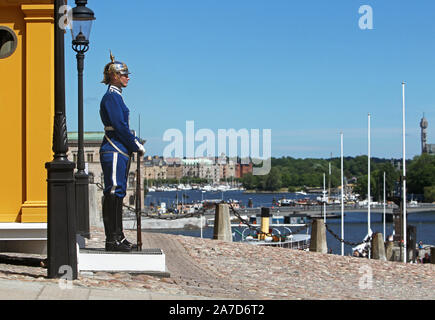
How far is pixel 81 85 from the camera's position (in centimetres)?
1648

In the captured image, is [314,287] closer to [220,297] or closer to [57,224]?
[220,297]

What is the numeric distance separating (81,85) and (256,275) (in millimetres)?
5625

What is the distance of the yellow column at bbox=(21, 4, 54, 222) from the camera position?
39.1ft

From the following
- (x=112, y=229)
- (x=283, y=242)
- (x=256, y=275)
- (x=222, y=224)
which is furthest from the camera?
(x=283, y=242)

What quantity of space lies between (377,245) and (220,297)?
16.8m

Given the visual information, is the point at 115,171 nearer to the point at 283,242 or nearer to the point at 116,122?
the point at 116,122

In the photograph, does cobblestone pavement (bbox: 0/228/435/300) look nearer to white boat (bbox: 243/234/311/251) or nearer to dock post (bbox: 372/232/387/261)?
dock post (bbox: 372/232/387/261)

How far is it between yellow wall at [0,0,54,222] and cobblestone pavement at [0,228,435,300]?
136 centimetres

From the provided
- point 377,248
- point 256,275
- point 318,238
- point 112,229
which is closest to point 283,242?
point 377,248

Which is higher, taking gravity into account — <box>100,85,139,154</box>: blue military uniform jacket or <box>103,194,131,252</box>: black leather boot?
<box>100,85,139,154</box>: blue military uniform jacket

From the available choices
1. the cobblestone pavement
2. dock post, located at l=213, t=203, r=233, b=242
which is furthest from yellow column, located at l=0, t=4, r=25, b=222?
dock post, located at l=213, t=203, r=233, b=242

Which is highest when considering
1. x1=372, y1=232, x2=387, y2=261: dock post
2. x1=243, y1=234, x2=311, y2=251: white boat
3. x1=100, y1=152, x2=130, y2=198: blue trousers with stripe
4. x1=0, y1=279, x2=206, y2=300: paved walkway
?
x1=100, y1=152, x2=130, y2=198: blue trousers with stripe
